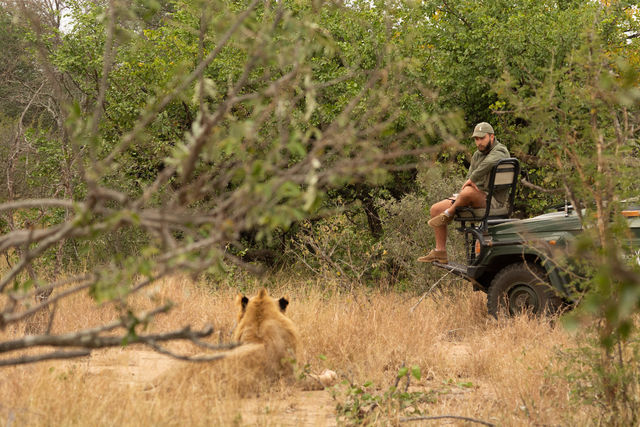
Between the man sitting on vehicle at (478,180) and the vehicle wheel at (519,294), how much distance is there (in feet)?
2.78

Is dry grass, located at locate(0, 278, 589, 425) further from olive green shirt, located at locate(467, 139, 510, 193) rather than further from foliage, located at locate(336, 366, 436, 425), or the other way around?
olive green shirt, located at locate(467, 139, 510, 193)

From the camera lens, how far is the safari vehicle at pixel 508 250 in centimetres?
716

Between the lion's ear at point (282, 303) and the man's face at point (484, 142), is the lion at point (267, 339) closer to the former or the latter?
Result: the lion's ear at point (282, 303)

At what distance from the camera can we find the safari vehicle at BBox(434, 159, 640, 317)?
7156 millimetres

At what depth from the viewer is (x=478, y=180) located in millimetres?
7883

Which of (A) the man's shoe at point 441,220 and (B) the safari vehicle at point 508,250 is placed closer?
(B) the safari vehicle at point 508,250

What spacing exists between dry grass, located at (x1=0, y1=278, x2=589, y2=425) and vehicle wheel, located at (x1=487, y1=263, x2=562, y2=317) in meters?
0.26

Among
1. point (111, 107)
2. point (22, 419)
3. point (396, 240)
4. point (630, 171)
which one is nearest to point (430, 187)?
point (396, 240)

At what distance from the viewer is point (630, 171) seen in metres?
4.27

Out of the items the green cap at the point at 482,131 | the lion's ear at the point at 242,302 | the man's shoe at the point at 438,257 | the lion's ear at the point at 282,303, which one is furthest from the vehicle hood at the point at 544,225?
the lion's ear at the point at 242,302

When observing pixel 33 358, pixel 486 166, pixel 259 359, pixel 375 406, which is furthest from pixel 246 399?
pixel 486 166

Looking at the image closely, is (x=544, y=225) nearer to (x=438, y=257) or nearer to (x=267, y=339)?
(x=438, y=257)

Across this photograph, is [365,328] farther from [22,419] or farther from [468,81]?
[468,81]

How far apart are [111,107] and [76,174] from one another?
132 centimetres
